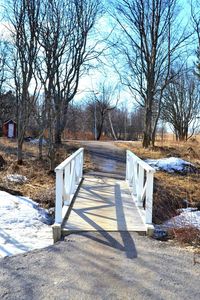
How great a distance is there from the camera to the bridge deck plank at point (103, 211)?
5048 millimetres

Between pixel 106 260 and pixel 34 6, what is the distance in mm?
8806

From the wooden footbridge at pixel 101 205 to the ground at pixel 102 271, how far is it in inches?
17.0

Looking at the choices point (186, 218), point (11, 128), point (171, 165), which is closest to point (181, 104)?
point (11, 128)

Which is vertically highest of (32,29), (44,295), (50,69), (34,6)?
(34,6)

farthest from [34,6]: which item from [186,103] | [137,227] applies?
[186,103]

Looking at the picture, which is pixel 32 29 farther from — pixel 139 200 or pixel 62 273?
pixel 62 273

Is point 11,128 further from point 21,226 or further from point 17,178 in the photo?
point 21,226

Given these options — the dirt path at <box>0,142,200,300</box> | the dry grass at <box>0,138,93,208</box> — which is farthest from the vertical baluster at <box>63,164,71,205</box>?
the dirt path at <box>0,142,200,300</box>

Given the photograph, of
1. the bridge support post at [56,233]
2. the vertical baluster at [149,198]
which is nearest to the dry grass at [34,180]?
the bridge support post at [56,233]

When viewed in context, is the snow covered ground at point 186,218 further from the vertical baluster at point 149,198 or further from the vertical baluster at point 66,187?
the vertical baluster at point 66,187

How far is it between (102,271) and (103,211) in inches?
93.1

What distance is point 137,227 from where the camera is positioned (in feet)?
16.6

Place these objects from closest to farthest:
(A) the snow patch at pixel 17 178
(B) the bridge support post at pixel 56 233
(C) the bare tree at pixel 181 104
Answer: (B) the bridge support post at pixel 56 233 → (A) the snow patch at pixel 17 178 → (C) the bare tree at pixel 181 104

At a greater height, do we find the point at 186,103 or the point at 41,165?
the point at 186,103
